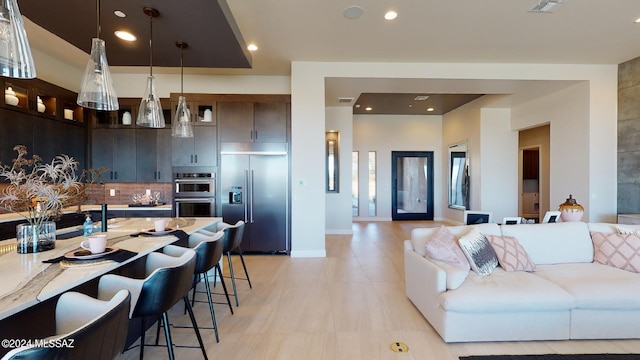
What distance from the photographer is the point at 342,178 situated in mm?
7121

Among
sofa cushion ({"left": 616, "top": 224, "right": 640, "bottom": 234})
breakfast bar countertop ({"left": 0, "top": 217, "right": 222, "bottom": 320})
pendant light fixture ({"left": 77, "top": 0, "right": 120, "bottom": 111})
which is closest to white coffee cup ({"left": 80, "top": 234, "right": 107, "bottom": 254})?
breakfast bar countertop ({"left": 0, "top": 217, "right": 222, "bottom": 320})

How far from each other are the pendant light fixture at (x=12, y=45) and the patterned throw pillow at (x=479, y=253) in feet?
10.9

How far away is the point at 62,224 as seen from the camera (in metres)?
4.29

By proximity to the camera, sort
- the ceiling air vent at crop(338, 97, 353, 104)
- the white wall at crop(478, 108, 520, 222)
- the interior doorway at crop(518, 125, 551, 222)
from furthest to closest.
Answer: the interior doorway at crop(518, 125, 551, 222), the white wall at crop(478, 108, 520, 222), the ceiling air vent at crop(338, 97, 353, 104)

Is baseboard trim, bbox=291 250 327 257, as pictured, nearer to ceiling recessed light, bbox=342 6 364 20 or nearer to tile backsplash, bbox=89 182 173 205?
tile backsplash, bbox=89 182 173 205

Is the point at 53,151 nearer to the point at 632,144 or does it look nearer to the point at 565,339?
the point at 565,339

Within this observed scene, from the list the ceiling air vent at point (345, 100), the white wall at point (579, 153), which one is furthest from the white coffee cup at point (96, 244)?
the white wall at point (579, 153)

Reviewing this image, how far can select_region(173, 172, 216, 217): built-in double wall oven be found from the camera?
16.1 feet

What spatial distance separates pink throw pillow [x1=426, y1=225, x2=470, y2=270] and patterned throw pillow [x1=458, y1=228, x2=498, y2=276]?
52mm

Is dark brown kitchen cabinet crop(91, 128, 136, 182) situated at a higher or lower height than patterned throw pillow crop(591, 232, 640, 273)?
higher

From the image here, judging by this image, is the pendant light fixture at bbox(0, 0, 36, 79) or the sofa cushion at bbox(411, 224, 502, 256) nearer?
the pendant light fixture at bbox(0, 0, 36, 79)

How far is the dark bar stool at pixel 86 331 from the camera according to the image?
84 centimetres

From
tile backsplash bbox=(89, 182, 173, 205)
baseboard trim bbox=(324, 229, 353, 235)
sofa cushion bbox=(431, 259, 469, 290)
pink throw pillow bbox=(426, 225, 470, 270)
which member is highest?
tile backsplash bbox=(89, 182, 173, 205)

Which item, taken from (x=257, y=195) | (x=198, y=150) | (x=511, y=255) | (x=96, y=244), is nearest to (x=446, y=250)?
(x=511, y=255)
